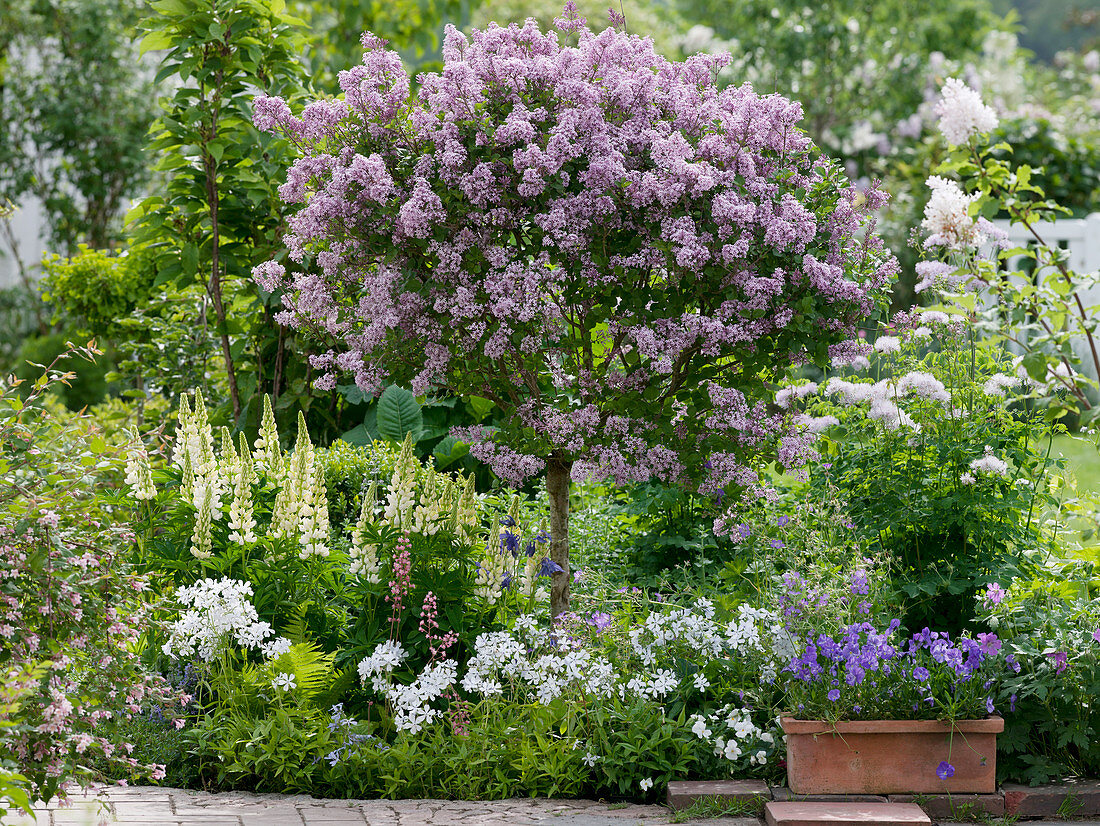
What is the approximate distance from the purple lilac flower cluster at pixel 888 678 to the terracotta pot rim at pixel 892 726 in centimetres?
3

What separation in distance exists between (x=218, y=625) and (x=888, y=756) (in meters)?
2.13

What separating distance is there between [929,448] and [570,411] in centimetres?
132

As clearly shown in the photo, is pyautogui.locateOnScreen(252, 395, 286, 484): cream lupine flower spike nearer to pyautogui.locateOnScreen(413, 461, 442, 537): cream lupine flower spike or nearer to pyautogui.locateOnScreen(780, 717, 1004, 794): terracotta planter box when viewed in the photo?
pyautogui.locateOnScreen(413, 461, 442, 537): cream lupine flower spike

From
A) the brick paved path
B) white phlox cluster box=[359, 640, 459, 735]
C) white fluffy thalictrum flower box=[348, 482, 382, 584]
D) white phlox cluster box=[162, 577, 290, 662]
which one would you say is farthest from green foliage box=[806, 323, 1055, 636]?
white phlox cluster box=[162, 577, 290, 662]

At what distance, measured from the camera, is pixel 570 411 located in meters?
3.71

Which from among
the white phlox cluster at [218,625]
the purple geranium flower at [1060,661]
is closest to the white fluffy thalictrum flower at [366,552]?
the white phlox cluster at [218,625]

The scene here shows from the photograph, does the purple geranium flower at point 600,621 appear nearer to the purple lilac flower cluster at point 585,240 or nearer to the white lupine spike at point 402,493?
the purple lilac flower cluster at point 585,240

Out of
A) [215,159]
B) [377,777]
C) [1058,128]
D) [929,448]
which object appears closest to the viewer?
[377,777]

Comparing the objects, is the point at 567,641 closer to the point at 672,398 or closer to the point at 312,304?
the point at 672,398

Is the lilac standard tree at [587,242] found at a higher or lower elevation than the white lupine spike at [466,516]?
higher

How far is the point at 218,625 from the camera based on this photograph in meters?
3.65

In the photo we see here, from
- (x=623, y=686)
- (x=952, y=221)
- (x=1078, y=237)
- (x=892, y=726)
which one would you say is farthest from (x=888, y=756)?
(x=1078, y=237)

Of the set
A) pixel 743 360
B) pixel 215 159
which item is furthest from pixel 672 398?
pixel 215 159

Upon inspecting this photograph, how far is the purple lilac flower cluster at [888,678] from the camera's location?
3346 millimetres
